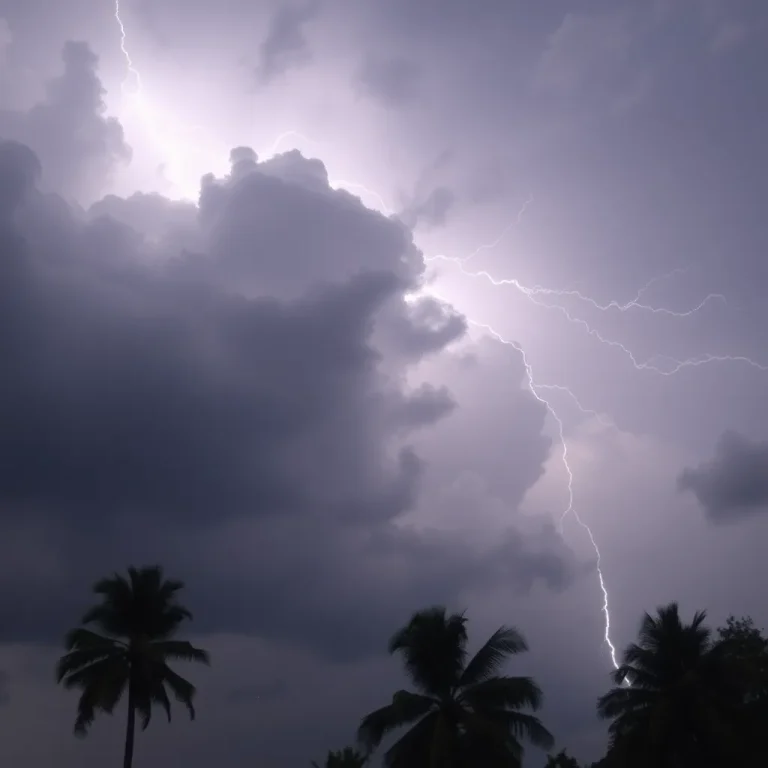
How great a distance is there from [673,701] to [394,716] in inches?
453

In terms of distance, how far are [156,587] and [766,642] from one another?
3300 centimetres

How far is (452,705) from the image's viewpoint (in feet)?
105

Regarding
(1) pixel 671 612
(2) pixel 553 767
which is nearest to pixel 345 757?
(2) pixel 553 767

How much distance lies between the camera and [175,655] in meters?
36.1

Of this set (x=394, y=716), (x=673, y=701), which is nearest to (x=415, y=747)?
(x=394, y=716)

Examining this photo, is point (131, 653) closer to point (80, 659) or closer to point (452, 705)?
point (80, 659)

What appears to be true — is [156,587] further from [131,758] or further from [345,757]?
[345,757]

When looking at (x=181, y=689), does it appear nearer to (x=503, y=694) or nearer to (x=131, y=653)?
(x=131, y=653)

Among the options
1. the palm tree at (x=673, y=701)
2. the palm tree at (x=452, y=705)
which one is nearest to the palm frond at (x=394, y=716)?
the palm tree at (x=452, y=705)

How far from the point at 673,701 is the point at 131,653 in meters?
23.1

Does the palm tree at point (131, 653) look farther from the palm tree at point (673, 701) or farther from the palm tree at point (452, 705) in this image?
the palm tree at point (673, 701)

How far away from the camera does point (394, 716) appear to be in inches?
1261

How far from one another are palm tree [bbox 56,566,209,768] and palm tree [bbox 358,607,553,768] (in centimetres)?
935

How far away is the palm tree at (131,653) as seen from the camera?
1348 inches
